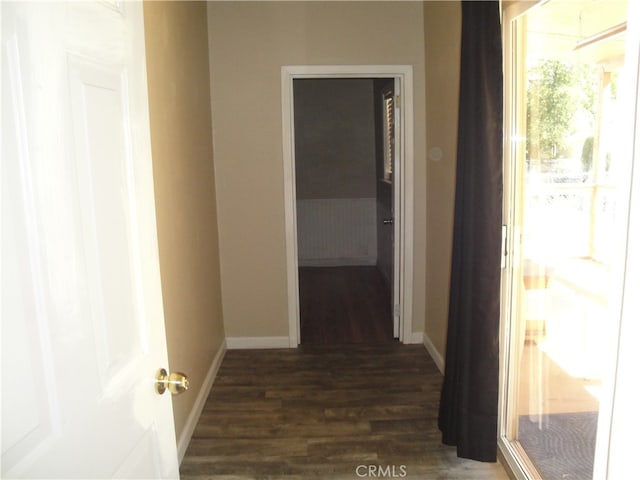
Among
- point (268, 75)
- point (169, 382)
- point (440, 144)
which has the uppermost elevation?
point (268, 75)

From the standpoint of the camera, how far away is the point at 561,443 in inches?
88.7

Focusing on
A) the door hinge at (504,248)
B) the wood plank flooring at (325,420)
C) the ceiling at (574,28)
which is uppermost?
the ceiling at (574,28)

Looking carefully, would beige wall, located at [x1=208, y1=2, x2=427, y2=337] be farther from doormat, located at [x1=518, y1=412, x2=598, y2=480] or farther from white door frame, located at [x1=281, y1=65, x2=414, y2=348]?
doormat, located at [x1=518, y1=412, x2=598, y2=480]

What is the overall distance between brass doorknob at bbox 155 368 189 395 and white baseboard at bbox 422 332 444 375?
2469 mm

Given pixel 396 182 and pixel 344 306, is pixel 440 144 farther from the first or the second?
pixel 344 306

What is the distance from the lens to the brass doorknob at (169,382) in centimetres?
115

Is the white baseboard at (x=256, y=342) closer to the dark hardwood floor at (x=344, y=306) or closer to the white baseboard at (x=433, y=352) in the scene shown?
the dark hardwood floor at (x=344, y=306)

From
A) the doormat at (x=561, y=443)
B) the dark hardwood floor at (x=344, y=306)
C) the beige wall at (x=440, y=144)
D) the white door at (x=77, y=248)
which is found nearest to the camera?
the white door at (x=77, y=248)

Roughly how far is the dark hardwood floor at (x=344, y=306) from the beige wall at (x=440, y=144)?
67 centimetres

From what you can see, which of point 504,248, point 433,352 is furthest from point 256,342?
point 504,248

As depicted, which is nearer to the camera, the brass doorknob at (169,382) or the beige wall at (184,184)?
the brass doorknob at (169,382)

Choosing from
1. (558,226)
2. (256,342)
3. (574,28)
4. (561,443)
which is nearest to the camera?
(574,28)

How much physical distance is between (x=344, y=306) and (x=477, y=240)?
290 centimetres

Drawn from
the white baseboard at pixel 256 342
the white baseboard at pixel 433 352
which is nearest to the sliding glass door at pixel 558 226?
the white baseboard at pixel 433 352
